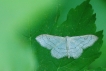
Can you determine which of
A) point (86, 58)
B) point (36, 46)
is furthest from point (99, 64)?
point (36, 46)

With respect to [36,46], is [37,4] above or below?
above

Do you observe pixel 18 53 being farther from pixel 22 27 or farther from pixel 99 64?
pixel 99 64
